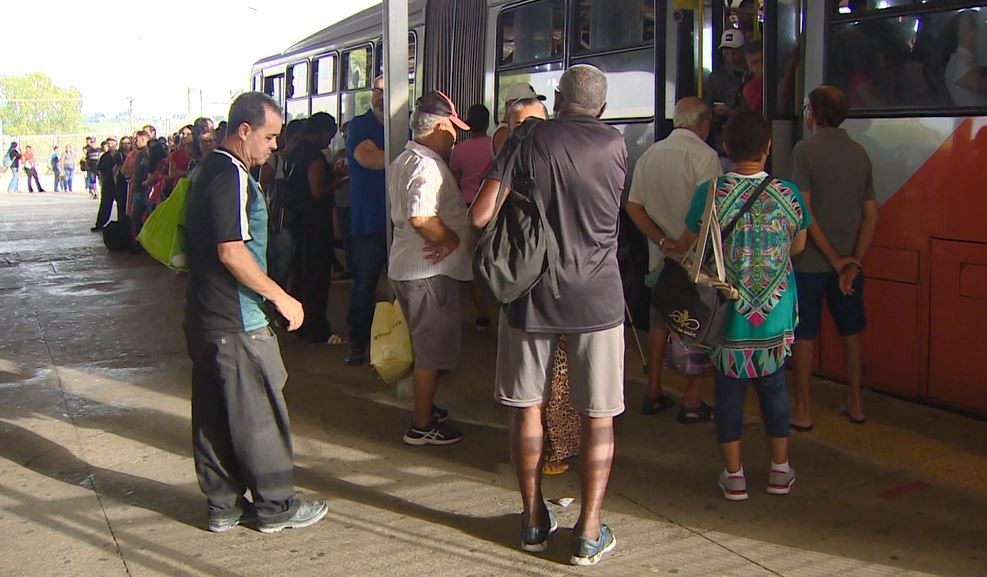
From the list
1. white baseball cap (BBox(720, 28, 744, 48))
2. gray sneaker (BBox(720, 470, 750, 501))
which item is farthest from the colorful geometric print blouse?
white baseball cap (BBox(720, 28, 744, 48))

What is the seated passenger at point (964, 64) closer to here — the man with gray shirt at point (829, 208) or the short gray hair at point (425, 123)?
the man with gray shirt at point (829, 208)

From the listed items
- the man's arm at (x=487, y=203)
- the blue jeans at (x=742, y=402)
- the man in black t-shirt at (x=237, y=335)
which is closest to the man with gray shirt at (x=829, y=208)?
the blue jeans at (x=742, y=402)

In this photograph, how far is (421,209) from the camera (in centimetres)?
468

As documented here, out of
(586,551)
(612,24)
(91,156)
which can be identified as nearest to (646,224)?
(586,551)

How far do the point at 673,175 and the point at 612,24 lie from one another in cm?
241

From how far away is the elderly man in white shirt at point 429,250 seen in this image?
475cm

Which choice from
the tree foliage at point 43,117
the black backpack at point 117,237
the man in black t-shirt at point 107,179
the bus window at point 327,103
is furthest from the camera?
the tree foliage at point 43,117

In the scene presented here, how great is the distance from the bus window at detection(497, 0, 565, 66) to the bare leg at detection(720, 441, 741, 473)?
4205 mm

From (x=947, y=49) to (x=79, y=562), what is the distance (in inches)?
182

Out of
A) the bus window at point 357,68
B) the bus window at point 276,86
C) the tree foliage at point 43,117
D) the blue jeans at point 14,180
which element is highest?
the tree foliage at point 43,117

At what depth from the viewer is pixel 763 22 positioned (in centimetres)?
583

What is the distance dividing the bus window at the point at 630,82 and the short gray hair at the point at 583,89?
3224mm

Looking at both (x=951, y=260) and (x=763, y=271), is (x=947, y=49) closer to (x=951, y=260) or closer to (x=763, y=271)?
(x=951, y=260)

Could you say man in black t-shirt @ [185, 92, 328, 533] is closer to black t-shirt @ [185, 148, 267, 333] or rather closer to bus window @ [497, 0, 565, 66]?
black t-shirt @ [185, 148, 267, 333]
